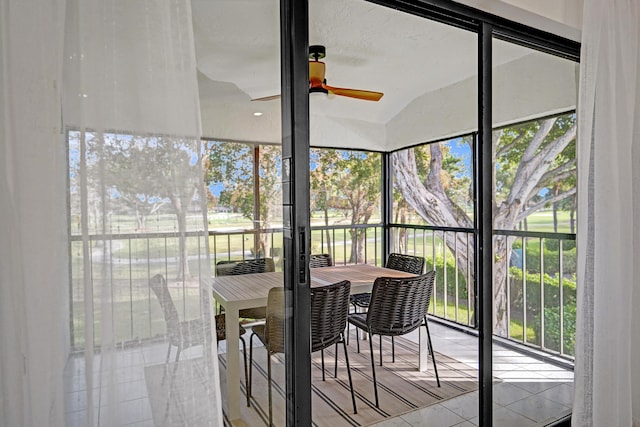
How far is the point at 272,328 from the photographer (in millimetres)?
1379

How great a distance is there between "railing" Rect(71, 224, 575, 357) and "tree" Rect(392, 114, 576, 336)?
0.04 metres

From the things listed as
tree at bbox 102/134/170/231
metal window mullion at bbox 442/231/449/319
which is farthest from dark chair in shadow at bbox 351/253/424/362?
tree at bbox 102/134/170/231

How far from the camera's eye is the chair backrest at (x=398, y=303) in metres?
1.88

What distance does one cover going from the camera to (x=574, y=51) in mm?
2262

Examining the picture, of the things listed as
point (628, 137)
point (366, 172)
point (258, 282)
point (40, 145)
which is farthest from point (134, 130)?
point (628, 137)

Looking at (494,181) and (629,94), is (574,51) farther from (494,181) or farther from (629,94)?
(494,181)

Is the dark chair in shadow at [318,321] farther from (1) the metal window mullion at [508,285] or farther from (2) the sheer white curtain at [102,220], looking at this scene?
(1) the metal window mullion at [508,285]

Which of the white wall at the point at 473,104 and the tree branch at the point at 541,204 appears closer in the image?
the white wall at the point at 473,104

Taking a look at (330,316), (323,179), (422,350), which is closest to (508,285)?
(422,350)

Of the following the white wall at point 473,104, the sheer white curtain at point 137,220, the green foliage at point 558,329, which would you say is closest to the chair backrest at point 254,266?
the sheer white curtain at point 137,220

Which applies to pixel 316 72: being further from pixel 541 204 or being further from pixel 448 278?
pixel 541 204

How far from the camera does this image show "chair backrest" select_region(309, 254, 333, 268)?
1543 mm

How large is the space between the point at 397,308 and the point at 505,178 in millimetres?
851

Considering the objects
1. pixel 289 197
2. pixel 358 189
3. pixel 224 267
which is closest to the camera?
pixel 224 267
